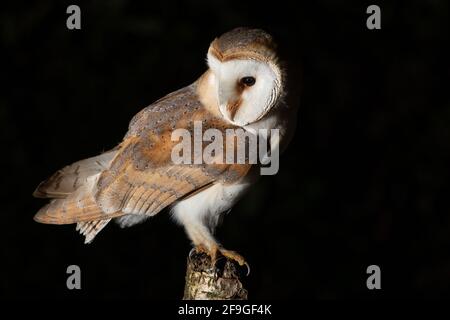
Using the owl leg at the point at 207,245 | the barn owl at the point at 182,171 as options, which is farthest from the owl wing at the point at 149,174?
the owl leg at the point at 207,245

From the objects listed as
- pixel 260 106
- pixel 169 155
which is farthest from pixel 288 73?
pixel 169 155

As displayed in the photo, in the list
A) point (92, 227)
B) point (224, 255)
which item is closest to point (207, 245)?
point (224, 255)

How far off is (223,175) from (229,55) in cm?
32

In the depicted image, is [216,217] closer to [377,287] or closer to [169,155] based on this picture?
[169,155]

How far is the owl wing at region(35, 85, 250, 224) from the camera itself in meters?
2.01

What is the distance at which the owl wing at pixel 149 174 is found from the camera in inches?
79.1

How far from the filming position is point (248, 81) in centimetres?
189

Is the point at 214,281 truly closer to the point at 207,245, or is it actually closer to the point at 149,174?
the point at 207,245

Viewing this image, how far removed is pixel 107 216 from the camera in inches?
81.9

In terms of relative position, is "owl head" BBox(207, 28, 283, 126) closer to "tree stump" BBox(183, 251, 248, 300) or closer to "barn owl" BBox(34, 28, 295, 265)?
"barn owl" BBox(34, 28, 295, 265)

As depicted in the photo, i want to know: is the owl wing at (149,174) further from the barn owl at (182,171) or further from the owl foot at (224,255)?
the owl foot at (224,255)

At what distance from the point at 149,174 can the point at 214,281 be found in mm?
326

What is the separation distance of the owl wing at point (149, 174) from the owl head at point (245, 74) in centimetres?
10

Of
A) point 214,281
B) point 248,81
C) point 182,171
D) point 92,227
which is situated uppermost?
point 248,81
